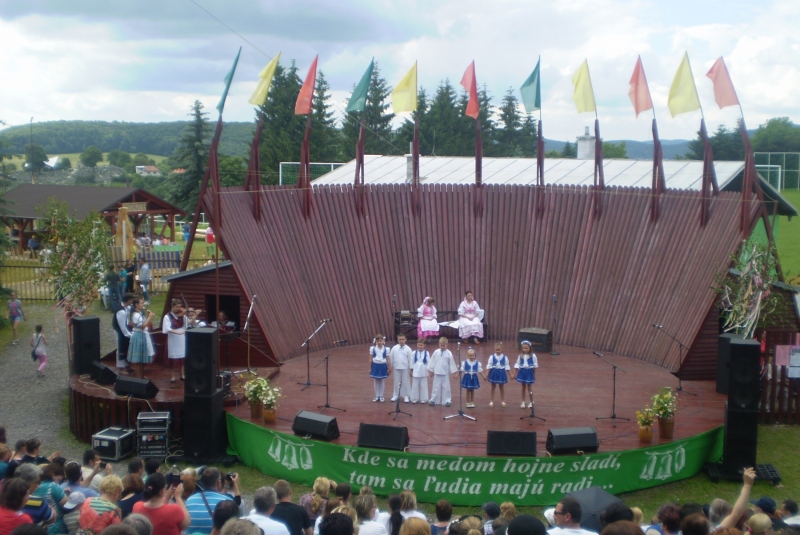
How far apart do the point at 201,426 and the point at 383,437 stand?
2.91m

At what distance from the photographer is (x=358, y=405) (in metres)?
13.5

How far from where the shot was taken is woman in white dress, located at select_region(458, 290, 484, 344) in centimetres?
1766

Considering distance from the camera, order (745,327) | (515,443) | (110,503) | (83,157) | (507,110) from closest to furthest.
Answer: (110,503), (515,443), (745,327), (507,110), (83,157)

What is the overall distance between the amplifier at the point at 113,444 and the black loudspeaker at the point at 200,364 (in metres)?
1.28

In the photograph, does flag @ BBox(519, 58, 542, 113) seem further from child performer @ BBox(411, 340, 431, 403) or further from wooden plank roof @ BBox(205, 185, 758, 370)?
child performer @ BBox(411, 340, 431, 403)

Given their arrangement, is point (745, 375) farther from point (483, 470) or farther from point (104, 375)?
point (104, 375)

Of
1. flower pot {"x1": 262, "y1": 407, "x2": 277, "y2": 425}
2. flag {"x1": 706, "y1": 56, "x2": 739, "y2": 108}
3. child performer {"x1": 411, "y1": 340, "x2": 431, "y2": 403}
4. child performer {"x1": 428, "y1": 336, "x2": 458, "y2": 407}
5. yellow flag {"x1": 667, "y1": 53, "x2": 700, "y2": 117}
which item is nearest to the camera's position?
flower pot {"x1": 262, "y1": 407, "x2": 277, "y2": 425}

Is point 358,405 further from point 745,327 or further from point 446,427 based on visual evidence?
point 745,327

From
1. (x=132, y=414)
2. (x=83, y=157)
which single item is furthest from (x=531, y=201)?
(x=83, y=157)

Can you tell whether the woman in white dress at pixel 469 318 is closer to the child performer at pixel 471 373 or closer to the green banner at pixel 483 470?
the child performer at pixel 471 373

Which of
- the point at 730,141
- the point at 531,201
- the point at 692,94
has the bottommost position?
the point at 531,201

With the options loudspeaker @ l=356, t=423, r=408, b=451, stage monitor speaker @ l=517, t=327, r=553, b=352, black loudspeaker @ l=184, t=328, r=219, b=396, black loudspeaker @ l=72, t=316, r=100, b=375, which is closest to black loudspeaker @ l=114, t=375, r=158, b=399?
black loudspeaker @ l=184, t=328, r=219, b=396

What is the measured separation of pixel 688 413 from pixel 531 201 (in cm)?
728

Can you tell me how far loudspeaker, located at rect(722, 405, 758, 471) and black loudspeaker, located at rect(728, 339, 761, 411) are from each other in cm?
11
